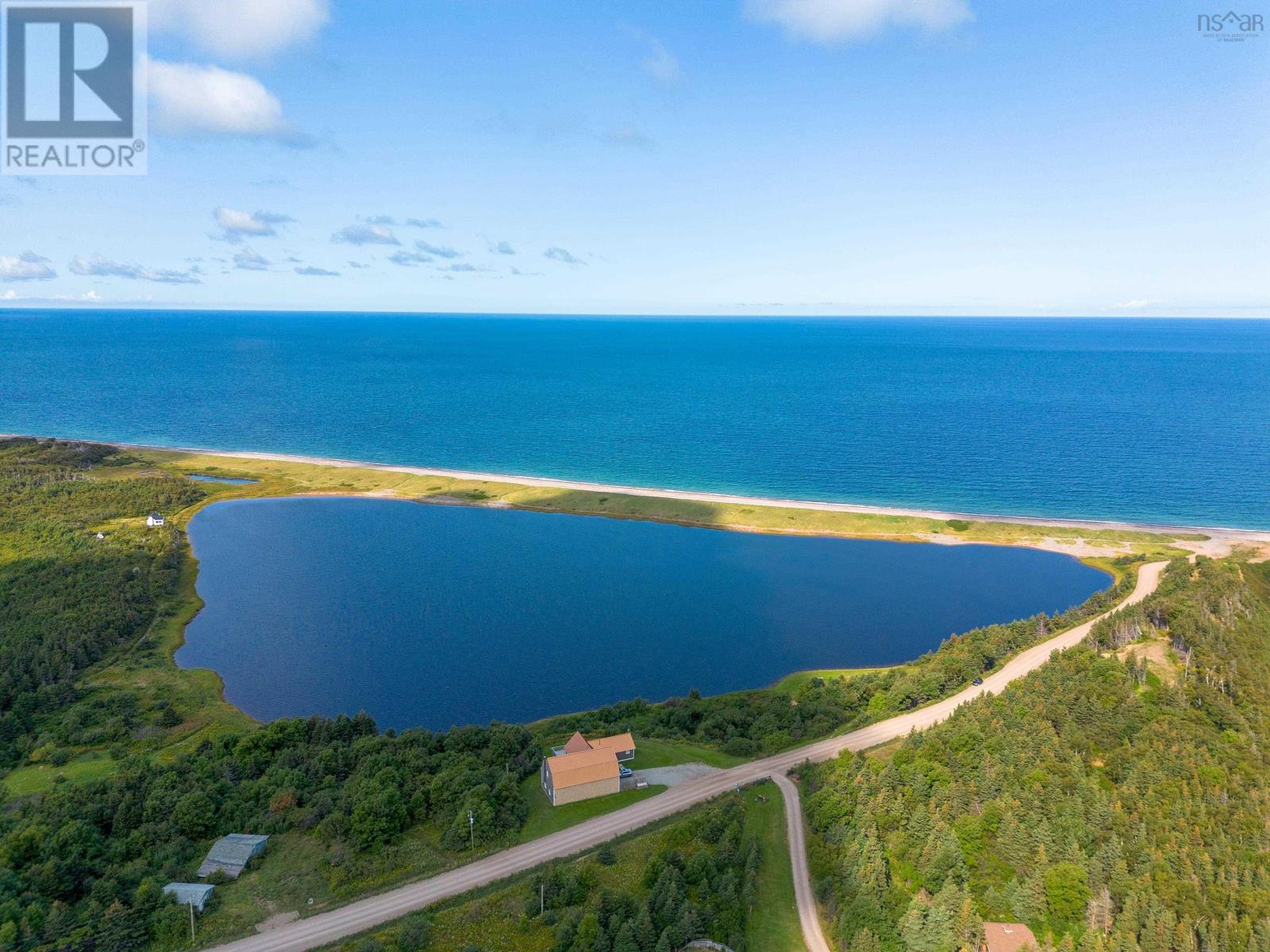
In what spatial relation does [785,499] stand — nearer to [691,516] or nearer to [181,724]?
[691,516]

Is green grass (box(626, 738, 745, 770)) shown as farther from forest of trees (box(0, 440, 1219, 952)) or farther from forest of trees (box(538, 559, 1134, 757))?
forest of trees (box(0, 440, 1219, 952))

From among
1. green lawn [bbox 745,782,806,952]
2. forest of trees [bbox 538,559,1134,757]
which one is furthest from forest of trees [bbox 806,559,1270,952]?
forest of trees [bbox 538,559,1134,757]

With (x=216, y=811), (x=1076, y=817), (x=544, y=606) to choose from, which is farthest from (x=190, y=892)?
(x=1076, y=817)

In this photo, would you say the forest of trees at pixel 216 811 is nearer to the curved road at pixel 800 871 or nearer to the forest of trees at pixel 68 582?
the forest of trees at pixel 68 582

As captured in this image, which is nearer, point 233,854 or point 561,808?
point 233,854

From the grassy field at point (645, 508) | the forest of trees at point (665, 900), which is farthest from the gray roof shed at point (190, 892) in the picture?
the grassy field at point (645, 508)

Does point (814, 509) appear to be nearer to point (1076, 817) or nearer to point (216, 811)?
point (1076, 817)
